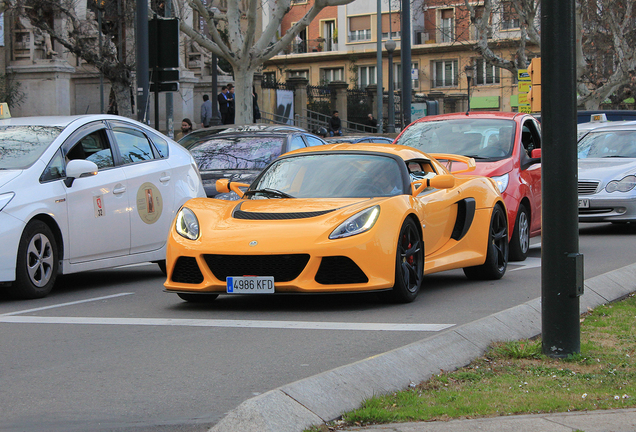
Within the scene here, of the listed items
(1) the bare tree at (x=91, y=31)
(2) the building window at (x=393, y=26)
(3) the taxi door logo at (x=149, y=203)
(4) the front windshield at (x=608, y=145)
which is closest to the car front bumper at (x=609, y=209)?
(4) the front windshield at (x=608, y=145)

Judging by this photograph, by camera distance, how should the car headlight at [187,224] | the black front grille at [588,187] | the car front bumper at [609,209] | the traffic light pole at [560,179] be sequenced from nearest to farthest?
the traffic light pole at [560,179] < the car headlight at [187,224] < the car front bumper at [609,209] < the black front grille at [588,187]

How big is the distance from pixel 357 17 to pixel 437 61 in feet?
27.3

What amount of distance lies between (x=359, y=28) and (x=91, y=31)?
44.6 metres

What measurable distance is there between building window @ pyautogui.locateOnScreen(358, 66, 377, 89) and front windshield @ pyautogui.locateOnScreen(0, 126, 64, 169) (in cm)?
6741

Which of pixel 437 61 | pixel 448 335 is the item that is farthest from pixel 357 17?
pixel 448 335

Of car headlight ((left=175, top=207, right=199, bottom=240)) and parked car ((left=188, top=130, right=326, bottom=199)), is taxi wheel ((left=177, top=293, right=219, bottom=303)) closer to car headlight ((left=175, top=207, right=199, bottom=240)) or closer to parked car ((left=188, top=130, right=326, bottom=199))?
car headlight ((left=175, top=207, right=199, bottom=240))

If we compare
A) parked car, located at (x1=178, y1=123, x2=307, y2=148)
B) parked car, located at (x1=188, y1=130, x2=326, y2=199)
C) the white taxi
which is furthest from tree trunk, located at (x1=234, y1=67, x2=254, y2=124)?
the white taxi

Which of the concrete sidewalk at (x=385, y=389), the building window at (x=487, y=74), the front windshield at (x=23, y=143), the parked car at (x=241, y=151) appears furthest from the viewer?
the building window at (x=487, y=74)

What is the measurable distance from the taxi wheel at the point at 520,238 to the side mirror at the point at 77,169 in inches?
196

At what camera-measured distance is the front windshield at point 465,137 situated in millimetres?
12453

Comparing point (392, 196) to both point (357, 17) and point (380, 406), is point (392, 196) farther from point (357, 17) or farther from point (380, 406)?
point (357, 17)

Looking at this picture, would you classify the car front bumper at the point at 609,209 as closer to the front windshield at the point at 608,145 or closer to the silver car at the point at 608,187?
the silver car at the point at 608,187

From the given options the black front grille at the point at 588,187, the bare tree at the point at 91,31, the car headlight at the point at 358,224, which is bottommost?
the black front grille at the point at 588,187

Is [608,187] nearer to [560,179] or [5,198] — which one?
[5,198]
